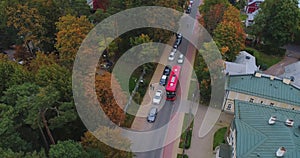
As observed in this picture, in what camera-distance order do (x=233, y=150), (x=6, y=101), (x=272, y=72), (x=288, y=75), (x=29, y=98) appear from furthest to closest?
(x=272, y=72) → (x=288, y=75) → (x=233, y=150) → (x=6, y=101) → (x=29, y=98)

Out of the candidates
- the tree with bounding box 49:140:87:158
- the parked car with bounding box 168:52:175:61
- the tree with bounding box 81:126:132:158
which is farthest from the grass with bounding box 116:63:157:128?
the tree with bounding box 49:140:87:158

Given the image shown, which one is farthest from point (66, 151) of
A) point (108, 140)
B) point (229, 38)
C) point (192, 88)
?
point (229, 38)

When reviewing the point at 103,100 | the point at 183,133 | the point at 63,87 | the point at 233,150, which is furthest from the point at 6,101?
the point at 233,150

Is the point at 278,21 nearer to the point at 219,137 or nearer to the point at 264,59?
the point at 264,59

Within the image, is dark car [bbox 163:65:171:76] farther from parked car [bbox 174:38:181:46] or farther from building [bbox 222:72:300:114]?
building [bbox 222:72:300:114]

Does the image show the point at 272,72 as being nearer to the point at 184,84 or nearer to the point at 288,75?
the point at 288,75
